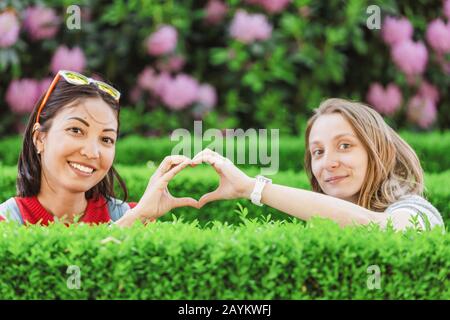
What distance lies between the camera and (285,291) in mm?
2422

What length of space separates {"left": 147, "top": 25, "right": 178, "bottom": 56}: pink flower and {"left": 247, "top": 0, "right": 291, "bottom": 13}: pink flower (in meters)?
0.96

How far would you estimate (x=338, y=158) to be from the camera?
332cm

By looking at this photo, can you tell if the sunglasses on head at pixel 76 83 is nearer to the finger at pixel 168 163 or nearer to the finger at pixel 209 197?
the finger at pixel 168 163

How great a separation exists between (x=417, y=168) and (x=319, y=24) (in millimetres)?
5485

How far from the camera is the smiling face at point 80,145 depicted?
317 centimetres

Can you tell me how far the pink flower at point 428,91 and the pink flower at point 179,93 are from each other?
2594mm

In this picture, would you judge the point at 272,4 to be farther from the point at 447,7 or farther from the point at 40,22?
the point at 40,22

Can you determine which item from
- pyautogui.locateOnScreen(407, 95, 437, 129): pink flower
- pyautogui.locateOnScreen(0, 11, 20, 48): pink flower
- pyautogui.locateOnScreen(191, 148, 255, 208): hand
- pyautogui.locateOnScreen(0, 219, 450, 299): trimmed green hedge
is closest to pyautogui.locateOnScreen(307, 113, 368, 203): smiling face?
pyautogui.locateOnScreen(191, 148, 255, 208): hand

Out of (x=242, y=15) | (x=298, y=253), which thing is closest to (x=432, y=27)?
(x=242, y=15)

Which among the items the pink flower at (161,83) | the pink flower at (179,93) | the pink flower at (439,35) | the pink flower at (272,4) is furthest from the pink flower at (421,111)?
the pink flower at (161,83)

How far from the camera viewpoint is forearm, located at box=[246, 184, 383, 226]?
9.75 ft

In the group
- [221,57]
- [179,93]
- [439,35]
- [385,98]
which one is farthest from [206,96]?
[439,35]

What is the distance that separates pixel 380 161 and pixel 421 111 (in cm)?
591
